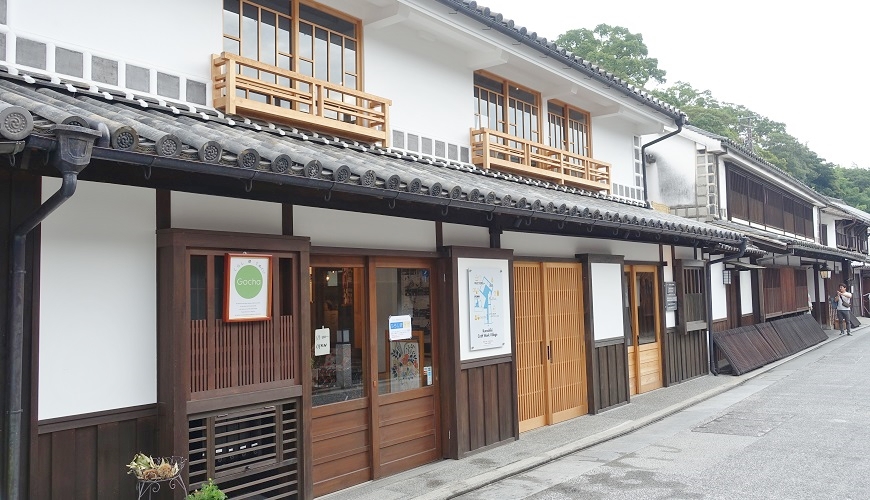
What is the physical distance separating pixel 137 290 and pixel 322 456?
2744 millimetres

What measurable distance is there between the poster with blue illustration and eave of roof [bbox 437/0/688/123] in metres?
3.58

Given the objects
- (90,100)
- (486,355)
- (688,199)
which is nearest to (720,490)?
(486,355)

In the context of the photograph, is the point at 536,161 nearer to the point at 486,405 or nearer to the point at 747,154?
the point at 486,405

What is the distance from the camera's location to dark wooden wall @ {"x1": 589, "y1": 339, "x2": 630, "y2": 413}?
1183 centimetres

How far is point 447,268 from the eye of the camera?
8812 mm

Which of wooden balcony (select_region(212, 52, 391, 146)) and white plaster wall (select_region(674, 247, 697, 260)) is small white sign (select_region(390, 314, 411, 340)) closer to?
wooden balcony (select_region(212, 52, 391, 146))

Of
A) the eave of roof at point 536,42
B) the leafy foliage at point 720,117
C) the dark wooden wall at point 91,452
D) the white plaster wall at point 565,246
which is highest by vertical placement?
the leafy foliage at point 720,117

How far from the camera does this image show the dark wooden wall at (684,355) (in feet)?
48.8

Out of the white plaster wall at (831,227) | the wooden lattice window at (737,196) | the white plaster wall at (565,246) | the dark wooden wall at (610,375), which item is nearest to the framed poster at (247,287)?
the white plaster wall at (565,246)

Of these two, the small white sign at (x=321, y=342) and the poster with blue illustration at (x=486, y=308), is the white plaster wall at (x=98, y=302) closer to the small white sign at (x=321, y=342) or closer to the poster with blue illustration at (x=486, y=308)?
the small white sign at (x=321, y=342)

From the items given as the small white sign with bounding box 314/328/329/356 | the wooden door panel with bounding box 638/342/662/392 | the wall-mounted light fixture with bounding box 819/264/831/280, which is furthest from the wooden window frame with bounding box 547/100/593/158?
the wall-mounted light fixture with bounding box 819/264/831/280

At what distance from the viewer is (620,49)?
41250 mm

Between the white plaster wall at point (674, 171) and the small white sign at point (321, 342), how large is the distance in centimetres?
1504

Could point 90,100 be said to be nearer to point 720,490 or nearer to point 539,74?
point 720,490
